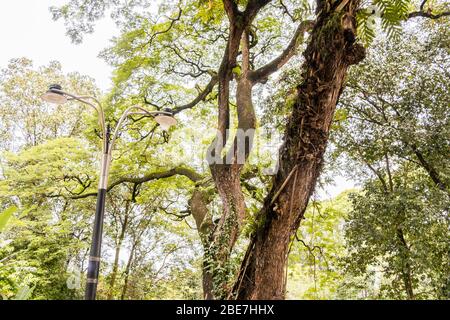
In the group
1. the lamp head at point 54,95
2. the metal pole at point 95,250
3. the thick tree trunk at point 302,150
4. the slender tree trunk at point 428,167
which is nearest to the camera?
the thick tree trunk at point 302,150

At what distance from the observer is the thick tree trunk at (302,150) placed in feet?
4.94

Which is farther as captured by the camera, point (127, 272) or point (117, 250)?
point (117, 250)

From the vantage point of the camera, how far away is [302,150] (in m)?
1.60

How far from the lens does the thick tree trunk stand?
150 cm

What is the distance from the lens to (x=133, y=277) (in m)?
12.2

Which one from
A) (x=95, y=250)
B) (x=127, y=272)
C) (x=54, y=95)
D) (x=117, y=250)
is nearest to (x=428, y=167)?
(x=95, y=250)

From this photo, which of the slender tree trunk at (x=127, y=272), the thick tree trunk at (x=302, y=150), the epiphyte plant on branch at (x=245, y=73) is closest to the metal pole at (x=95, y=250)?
the epiphyte plant on branch at (x=245, y=73)

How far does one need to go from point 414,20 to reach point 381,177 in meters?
3.51

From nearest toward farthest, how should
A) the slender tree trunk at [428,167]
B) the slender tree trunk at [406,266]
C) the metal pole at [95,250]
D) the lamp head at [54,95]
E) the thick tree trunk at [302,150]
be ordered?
the thick tree trunk at [302,150] → the metal pole at [95,250] → the lamp head at [54,95] → the slender tree trunk at [406,266] → the slender tree trunk at [428,167]

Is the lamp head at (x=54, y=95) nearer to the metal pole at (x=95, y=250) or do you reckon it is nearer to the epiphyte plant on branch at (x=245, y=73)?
the metal pole at (x=95, y=250)

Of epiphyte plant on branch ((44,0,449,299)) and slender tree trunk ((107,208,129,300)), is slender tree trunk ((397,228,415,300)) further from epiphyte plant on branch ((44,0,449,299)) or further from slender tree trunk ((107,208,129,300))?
slender tree trunk ((107,208,129,300))

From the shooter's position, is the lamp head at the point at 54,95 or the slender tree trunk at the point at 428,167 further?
the slender tree trunk at the point at 428,167

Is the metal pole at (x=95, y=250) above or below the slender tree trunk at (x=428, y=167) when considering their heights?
below

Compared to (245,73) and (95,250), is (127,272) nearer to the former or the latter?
(245,73)
